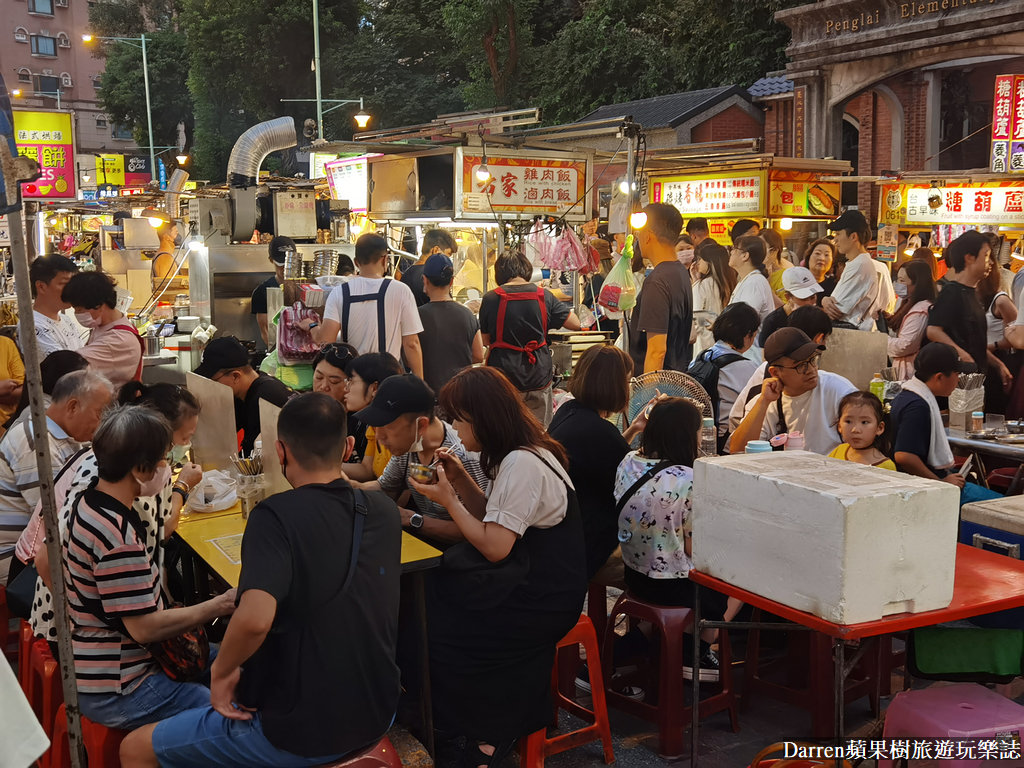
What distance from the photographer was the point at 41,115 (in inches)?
817

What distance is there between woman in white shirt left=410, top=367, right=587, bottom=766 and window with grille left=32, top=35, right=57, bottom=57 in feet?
238

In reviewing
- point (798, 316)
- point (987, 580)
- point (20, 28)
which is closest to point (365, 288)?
point (798, 316)

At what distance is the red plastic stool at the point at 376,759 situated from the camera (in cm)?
301

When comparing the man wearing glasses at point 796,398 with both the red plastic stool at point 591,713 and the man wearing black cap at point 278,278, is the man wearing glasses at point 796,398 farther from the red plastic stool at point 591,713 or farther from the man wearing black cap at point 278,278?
the man wearing black cap at point 278,278

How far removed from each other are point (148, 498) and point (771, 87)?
77.3 feet

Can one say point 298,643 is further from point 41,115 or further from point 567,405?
point 41,115

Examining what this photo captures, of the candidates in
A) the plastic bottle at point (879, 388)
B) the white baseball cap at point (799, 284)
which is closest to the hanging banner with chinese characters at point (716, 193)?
the white baseball cap at point (799, 284)

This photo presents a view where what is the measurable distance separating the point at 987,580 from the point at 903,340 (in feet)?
14.5

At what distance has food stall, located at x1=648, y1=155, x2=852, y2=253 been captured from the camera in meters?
12.8

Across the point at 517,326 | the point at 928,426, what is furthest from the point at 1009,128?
the point at 928,426

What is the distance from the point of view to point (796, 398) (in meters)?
5.36

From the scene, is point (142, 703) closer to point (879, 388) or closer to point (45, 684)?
point (45, 684)

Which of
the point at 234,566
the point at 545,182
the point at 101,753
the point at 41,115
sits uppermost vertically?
the point at 41,115

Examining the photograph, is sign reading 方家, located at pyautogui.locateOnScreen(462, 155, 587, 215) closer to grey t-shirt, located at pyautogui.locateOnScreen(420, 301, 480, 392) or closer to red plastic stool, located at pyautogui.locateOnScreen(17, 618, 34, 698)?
grey t-shirt, located at pyautogui.locateOnScreen(420, 301, 480, 392)
